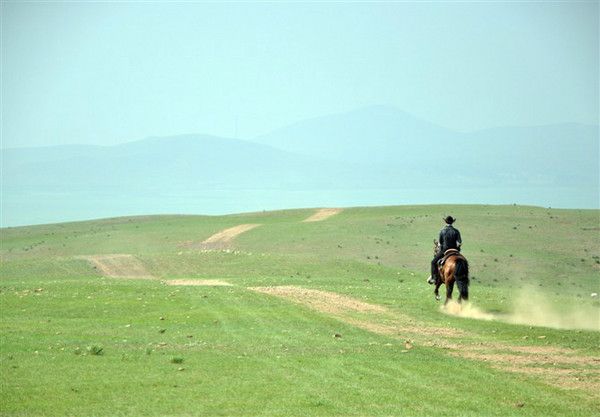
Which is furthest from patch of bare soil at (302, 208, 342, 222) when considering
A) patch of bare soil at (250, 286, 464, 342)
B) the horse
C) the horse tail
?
the horse tail

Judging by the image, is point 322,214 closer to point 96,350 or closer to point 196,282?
point 196,282

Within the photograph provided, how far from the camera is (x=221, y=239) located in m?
81.0

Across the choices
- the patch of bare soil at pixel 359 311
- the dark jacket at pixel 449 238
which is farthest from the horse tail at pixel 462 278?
the patch of bare soil at pixel 359 311

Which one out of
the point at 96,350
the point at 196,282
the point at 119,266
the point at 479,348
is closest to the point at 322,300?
the point at 479,348

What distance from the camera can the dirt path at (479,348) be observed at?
20.8 metres

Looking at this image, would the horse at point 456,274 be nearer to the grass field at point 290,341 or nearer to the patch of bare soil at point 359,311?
the grass field at point 290,341

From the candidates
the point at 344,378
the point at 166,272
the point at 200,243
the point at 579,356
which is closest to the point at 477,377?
the point at 344,378

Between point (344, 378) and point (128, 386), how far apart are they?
448 centimetres

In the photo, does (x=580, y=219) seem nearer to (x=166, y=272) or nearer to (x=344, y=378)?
→ (x=166, y=272)

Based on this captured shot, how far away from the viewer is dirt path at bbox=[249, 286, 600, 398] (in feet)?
68.3

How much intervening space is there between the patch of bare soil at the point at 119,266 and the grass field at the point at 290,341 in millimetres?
151

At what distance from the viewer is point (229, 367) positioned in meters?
21.7

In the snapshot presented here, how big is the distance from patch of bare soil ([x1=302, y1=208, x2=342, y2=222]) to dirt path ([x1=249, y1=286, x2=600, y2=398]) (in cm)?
5909

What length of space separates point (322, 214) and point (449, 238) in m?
66.6
